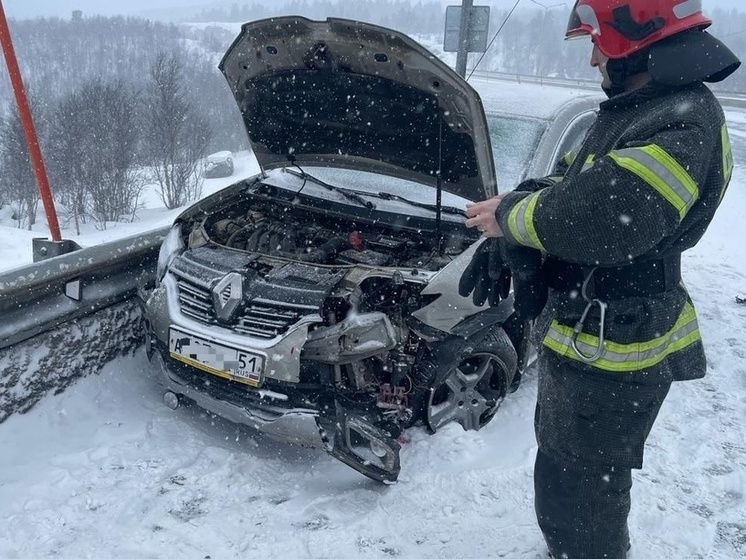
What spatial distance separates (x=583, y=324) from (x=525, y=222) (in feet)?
1.33

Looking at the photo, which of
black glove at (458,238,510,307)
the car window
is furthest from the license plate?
the car window

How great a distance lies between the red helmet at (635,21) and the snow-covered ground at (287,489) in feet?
6.44

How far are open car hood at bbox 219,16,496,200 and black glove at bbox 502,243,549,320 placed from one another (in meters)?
1.37

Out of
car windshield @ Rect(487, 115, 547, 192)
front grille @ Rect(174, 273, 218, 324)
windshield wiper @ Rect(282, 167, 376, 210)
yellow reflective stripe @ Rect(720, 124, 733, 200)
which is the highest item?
yellow reflective stripe @ Rect(720, 124, 733, 200)

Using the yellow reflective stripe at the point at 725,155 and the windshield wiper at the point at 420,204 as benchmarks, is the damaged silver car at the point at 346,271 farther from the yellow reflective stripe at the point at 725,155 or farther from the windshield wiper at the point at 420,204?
the yellow reflective stripe at the point at 725,155

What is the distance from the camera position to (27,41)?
318 feet

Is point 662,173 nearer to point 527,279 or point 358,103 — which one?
point 527,279

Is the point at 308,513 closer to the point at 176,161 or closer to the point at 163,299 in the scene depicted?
the point at 163,299

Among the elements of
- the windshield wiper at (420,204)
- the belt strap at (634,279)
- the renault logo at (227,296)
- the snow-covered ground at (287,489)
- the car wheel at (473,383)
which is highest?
the belt strap at (634,279)

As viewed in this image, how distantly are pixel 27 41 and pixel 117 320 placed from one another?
4534 inches

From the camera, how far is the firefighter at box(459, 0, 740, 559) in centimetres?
153

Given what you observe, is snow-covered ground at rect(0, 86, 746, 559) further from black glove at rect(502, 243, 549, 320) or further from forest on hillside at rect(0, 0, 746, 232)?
forest on hillside at rect(0, 0, 746, 232)

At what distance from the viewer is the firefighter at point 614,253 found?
153cm

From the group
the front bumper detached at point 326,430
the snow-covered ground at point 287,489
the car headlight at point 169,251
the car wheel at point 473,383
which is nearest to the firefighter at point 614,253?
the snow-covered ground at point 287,489
